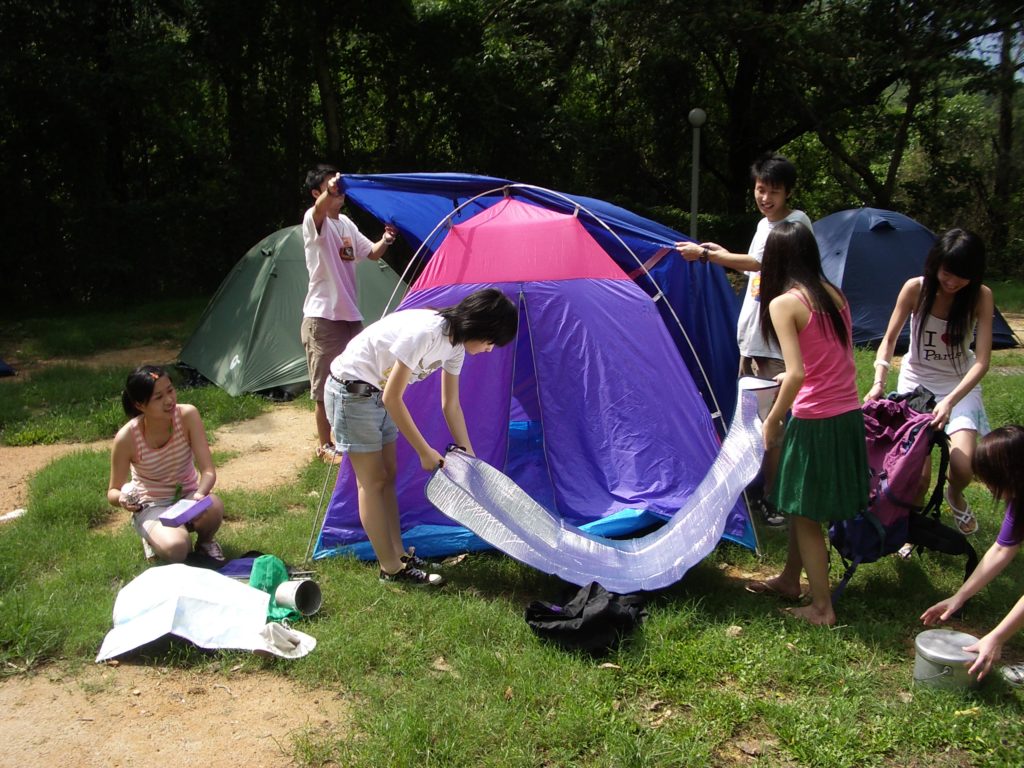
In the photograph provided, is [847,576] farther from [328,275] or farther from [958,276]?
[328,275]

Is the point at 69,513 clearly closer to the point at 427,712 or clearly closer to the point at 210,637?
the point at 210,637

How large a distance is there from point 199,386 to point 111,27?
239 inches

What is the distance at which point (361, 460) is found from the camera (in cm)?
322

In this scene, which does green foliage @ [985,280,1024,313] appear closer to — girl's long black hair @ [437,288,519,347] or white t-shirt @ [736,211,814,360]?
white t-shirt @ [736,211,814,360]

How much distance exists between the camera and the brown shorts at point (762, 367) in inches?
146

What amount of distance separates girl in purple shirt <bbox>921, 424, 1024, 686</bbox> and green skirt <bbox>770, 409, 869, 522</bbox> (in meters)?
0.38

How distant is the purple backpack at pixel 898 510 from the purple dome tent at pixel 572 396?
24.0 inches

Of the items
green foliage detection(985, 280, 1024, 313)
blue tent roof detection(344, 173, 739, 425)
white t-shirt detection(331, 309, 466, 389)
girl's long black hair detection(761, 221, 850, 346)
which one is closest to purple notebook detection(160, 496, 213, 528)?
white t-shirt detection(331, 309, 466, 389)

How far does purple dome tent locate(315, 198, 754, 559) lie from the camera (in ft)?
11.8

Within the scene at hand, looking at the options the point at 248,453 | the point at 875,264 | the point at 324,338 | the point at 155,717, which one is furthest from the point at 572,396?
the point at 875,264

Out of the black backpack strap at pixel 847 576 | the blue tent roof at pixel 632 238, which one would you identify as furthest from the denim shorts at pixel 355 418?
the black backpack strap at pixel 847 576

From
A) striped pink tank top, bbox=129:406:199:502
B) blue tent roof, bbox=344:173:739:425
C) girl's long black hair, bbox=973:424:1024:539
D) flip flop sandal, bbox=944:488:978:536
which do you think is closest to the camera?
girl's long black hair, bbox=973:424:1024:539

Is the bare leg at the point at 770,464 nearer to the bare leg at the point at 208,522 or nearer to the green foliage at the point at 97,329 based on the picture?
the bare leg at the point at 208,522

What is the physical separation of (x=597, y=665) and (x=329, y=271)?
2.65 meters
